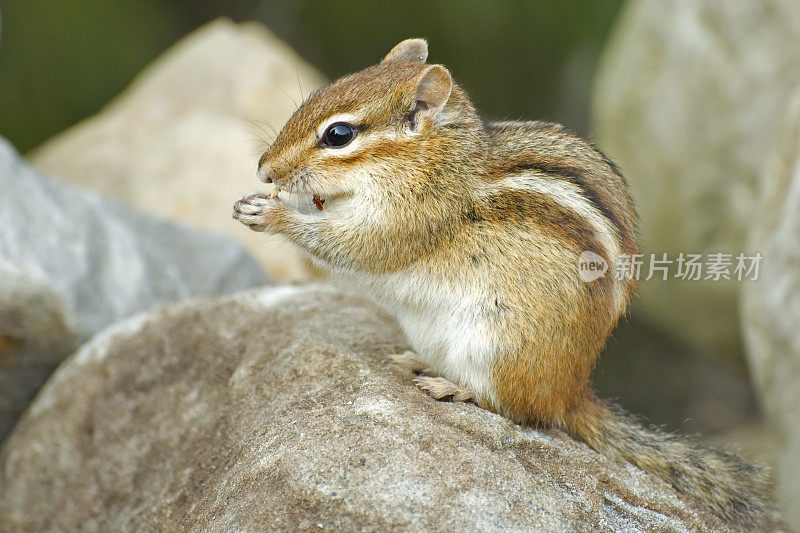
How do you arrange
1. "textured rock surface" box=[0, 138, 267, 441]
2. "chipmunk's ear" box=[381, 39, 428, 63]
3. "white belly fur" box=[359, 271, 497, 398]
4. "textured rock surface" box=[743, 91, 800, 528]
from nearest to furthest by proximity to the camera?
"white belly fur" box=[359, 271, 497, 398] → "chipmunk's ear" box=[381, 39, 428, 63] → "textured rock surface" box=[0, 138, 267, 441] → "textured rock surface" box=[743, 91, 800, 528]

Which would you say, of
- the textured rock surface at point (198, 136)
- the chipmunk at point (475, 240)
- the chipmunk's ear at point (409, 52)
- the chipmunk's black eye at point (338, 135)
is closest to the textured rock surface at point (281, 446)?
the chipmunk at point (475, 240)

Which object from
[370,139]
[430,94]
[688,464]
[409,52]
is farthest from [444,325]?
[409,52]

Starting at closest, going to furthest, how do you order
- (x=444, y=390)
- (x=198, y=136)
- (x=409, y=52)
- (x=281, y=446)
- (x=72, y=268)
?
(x=281, y=446) → (x=444, y=390) → (x=409, y=52) → (x=72, y=268) → (x=198, y=136)

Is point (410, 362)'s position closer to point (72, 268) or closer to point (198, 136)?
point (72, 268)

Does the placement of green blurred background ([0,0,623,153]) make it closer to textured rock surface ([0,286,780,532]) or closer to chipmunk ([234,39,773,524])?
textured rock surface ([0,286,780,532])

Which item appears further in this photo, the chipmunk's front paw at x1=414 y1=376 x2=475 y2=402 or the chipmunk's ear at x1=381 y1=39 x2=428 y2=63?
the chipmunk's ear at x1=381 y1=39 x2=428 y2=63

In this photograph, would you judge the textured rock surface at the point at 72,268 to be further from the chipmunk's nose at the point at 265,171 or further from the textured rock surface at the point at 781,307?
the textured rock surface at the point at 781,307

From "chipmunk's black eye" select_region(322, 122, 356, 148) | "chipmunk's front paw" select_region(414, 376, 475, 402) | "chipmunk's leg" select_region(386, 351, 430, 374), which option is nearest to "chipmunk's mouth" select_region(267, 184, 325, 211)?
"chipmunk's black eye" select_region(322, 122, 356, 148)
